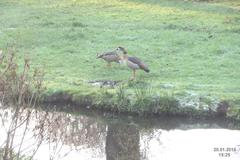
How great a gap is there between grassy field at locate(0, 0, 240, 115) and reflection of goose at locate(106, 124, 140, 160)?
182cm

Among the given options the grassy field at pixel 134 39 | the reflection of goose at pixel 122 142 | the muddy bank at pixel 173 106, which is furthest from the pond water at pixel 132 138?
the grassy field at pixel 134 39

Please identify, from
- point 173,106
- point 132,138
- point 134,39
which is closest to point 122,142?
point 132,138

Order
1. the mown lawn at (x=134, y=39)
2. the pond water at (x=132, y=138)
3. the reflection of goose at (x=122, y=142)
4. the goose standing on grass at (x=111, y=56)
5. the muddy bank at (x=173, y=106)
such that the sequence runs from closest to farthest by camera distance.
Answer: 1. the pond water at (x=132, y=138)
2. the reflection of goose at (x=122, y=142)
3. the muddy bank at (x=173, y=106)
4. the mown lawn at (x=134, y=39)
5. the goose standing on grass at (x=111, y=56)

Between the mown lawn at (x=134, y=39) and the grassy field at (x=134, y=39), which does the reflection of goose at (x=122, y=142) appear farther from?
the mown lawn at (x=134, y=39)

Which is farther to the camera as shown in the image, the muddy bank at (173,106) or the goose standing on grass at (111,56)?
the goose standing on grass at (111,56)

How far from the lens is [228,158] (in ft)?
43.8

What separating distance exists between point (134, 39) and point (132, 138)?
10.2 metres

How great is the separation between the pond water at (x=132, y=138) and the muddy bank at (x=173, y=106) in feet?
0.69

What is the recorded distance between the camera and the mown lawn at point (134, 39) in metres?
19.1

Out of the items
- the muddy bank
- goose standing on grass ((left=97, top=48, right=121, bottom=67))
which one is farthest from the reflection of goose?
goose standing on grass ((left=97, top=48, right=121, bottom=67))

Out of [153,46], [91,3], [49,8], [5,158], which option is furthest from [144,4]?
[5,158]

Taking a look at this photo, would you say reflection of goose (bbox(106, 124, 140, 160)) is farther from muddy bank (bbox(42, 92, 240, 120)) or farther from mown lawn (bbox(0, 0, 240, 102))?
mown lawn (bbox(0, 0, 240, 102))

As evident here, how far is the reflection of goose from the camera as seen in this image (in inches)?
543

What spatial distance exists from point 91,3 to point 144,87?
624 inches
